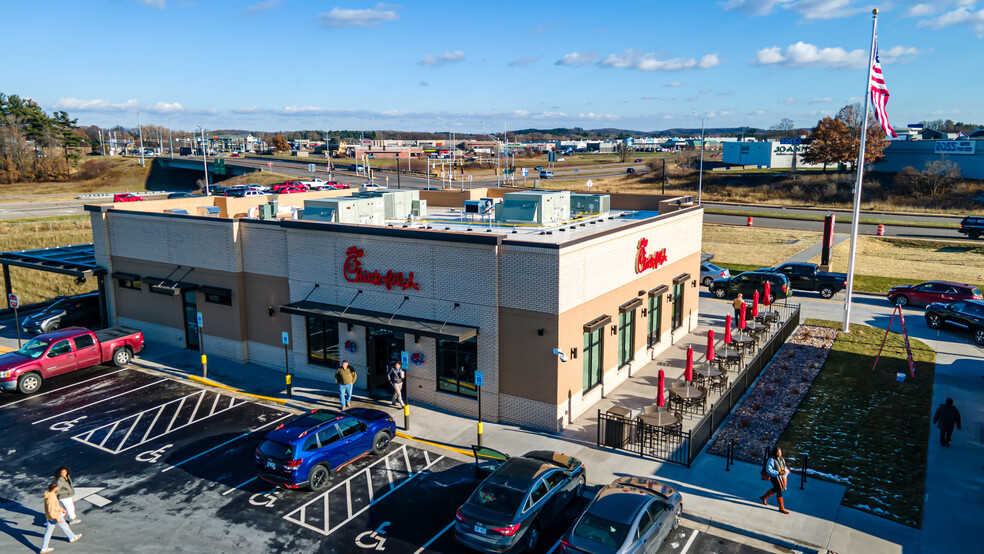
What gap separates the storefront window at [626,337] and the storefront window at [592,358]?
1993 millimetres

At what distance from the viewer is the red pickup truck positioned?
23656mm

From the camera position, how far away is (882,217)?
70562 mm

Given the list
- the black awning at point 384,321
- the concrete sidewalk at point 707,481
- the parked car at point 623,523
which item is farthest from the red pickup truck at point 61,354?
the parked car at point 623,523

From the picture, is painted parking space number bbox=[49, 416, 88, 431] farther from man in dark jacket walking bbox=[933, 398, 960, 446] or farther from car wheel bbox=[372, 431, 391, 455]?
man in dark jacket walking bbox=[933, 398, 960, 446]

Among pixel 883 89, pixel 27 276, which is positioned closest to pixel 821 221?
pixel 883 89

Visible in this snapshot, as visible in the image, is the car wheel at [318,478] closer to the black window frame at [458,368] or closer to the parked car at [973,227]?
the black window frame at [458,368]

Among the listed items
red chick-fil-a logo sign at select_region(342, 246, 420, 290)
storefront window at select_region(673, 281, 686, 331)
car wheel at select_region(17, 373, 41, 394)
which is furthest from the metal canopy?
storefront window at select_region(673, 281, 686, 331)

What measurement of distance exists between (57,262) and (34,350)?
30.2 ft

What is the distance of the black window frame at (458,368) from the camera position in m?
21.5

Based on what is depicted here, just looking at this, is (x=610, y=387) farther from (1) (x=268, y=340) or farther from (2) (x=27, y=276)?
(2) (x=27, y=276)

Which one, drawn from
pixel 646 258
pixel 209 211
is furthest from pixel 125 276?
pixel 646 258

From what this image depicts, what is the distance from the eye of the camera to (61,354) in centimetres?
2502

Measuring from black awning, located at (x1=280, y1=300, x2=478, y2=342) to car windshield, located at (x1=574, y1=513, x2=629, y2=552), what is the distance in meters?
8.32

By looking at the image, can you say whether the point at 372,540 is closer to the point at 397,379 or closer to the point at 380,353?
the point at 397,379
